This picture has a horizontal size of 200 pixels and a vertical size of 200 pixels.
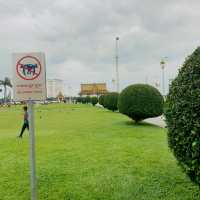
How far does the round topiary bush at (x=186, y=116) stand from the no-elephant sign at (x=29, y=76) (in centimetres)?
181

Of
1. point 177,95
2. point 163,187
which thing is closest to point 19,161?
point 163,187

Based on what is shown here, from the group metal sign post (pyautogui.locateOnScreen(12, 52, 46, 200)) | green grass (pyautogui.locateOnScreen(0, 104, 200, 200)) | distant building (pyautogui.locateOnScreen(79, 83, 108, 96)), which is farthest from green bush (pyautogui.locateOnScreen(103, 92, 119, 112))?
distant building (pyautogui.locateOnScreen(79, 83, 108, 96))

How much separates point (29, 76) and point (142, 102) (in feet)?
52.5

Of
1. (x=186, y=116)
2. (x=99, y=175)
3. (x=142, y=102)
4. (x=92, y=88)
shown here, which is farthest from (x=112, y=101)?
(x=92, y=88)

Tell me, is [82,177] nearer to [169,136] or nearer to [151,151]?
[169,136]

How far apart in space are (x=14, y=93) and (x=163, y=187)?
131 inches

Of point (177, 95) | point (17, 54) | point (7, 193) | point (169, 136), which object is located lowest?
point (7, 193)

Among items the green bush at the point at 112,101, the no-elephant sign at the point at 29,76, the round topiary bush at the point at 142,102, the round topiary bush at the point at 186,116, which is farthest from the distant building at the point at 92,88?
the no-elephant sign at the point at 29,76

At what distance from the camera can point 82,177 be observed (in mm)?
7707

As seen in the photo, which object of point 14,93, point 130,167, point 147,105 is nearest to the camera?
point 14,93

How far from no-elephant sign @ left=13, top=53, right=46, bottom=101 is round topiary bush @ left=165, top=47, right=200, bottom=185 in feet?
5.94

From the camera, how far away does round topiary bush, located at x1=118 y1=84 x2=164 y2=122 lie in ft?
68.1

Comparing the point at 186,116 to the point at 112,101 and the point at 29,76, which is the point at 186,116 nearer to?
the point at 29,76

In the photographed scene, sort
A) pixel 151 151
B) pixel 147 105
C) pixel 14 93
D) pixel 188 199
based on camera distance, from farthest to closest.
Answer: pixel 147 105
pixel 151 151
pixel 188 199
pixel 14 93
